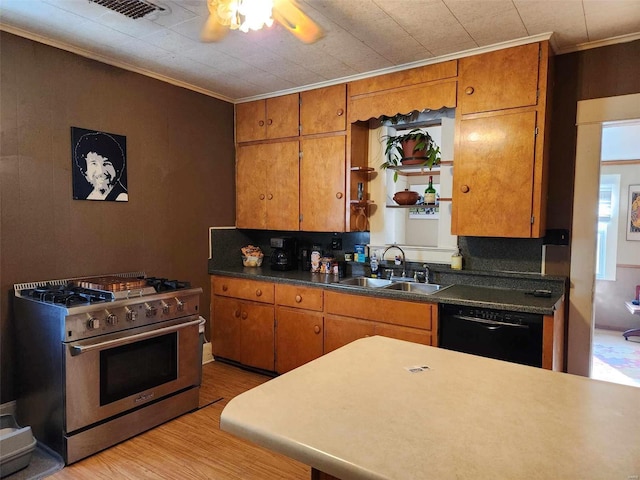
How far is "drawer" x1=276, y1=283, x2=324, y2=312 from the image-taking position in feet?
10.3

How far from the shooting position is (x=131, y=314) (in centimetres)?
249

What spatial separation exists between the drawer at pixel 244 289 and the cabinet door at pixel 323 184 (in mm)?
600

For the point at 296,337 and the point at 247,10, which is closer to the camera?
the point at 247,10

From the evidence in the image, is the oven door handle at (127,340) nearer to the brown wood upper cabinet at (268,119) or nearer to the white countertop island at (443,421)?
the white countertop island at (443,421)

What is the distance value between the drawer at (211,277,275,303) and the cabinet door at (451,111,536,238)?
153 cm

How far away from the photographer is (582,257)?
8.74 ft

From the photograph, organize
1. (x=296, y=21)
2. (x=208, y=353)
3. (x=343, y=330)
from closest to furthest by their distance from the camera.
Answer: (x=296, y=21)
(x=343, y=330)
(x=208, y=353)

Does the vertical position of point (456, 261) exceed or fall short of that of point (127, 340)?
it exceeds it

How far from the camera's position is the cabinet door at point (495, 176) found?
2.54 meters

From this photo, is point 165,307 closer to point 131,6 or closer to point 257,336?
point 257,336

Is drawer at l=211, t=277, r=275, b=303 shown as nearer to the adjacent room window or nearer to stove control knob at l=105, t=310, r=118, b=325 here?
stove control knob at l=105, t=310, r=118, b=325

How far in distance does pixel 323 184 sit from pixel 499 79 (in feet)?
4.80

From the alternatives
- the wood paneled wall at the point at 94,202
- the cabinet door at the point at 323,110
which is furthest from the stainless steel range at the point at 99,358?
the cabinet door at the point at 323,110

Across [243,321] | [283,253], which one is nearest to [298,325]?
[243,321]
